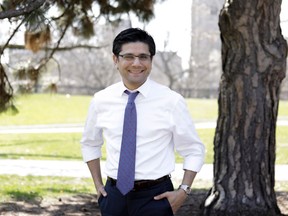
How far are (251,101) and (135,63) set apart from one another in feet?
8.26

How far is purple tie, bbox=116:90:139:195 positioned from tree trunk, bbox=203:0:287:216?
97.4 inches

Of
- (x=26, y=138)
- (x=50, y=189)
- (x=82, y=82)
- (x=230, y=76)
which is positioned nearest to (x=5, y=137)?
(x=26, y=138)

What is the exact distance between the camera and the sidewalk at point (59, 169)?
351 inches

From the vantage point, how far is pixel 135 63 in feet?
9.63

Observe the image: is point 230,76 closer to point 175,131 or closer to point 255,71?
point 255,71

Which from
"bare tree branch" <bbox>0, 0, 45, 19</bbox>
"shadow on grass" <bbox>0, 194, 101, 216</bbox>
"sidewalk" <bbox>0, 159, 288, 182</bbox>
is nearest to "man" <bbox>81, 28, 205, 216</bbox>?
"bare tree branch" <bbox>0, 0, 45, 19</bbox>

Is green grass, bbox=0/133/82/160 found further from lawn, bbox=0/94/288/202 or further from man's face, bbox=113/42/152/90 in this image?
man's face, bbox=113/42/152/90

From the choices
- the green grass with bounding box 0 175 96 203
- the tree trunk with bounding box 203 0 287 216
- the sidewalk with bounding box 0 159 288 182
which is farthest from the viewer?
the sidewalk with bounding box 0 159 288 182

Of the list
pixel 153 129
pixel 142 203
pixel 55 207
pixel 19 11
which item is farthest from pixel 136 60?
pixel 55 207

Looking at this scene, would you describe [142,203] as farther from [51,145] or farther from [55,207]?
[51,145]

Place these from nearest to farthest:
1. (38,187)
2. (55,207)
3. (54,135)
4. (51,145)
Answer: (55,207) → (38,187) → (51,145) → (54,135)

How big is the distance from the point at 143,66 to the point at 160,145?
0.38 metres

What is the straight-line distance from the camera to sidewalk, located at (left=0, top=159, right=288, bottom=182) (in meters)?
8.92

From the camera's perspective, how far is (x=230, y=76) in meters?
5.35
